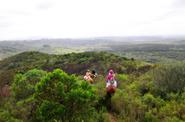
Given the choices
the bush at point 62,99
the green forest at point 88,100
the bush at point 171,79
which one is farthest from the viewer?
the bush at point 171,79

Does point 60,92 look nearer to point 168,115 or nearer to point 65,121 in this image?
point 65,121

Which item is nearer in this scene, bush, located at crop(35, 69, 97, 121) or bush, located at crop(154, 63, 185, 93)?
bush, located at crop(35, 69, 97, 121)

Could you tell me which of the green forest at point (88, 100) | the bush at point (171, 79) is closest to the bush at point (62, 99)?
the green forest at point (88, 100)

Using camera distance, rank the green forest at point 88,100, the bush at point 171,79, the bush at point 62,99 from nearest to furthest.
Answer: the bush at point 62,99
the green forest at point 88,100
the bush at point 171,79

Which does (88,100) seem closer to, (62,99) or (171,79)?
(62,99)

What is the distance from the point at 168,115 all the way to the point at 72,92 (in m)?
3.36

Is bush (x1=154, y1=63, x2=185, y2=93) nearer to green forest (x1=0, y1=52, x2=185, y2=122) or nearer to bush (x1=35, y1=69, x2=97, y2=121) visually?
green forest (x1=0, y1=52, x2=185, y2=122)

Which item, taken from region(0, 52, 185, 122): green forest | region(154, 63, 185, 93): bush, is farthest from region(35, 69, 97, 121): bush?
region(154, 63, 185, 93): bush

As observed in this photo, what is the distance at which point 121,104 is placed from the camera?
10.8m

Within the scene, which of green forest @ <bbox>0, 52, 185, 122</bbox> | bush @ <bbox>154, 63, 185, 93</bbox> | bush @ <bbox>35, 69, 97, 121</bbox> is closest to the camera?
bush @ <bbox>35, 69, 97, 121</bbox>

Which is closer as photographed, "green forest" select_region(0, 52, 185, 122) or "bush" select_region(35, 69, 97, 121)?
"bush" select_region(35, 69, 97, 121)

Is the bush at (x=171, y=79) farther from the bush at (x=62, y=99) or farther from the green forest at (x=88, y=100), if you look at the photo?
the bush at (x=62, y=99)

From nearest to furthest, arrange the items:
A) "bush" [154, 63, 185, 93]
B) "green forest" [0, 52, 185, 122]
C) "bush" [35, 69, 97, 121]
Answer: "bush" [35, 69, 97, 121] → "green forest" [0, 52, 185, 122] → "bush" [154, 63, 185, 93]

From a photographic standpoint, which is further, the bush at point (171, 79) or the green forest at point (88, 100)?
the bush at point (171, 79)
